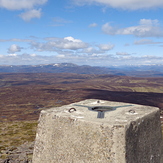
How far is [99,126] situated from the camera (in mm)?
11969

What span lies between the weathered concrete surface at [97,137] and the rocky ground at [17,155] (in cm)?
1454

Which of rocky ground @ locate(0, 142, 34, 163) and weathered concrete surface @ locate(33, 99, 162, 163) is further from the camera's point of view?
rocky ground @ locate(0, 142, 34, 163)

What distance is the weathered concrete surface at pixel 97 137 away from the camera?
11.4 metres

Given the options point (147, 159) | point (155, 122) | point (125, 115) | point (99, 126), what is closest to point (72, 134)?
point (99, 126)

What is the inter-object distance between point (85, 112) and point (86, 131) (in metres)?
2.68

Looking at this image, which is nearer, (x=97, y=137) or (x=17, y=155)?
(x=97, y=137)

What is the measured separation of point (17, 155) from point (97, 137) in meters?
22.6

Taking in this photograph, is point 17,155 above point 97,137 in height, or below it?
below

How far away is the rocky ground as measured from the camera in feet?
87.9

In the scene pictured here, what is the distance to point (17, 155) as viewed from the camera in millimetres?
29406

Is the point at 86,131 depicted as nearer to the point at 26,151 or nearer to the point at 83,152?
the point at 83,152

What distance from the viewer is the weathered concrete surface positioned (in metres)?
11.4

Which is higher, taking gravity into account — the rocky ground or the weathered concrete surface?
the weathered concrete surface

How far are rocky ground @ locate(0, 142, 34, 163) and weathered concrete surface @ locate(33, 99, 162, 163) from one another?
14539mm
